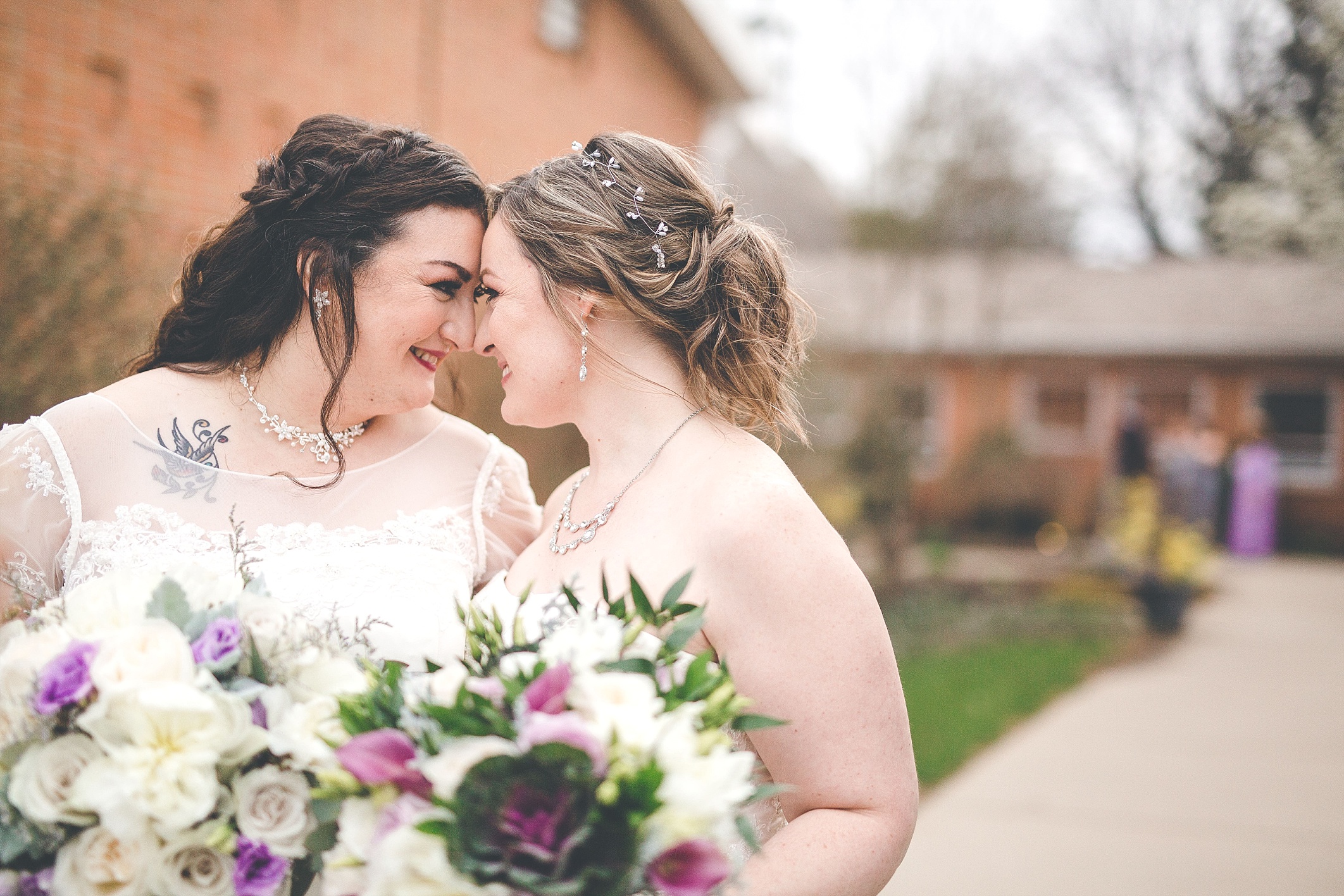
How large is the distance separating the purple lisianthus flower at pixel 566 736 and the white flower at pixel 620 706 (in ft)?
0.06

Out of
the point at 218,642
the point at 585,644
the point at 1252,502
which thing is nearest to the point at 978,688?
the point at 585,644

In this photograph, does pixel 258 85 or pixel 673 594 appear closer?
pixel 673 594

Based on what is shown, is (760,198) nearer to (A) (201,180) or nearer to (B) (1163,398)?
(A) (201,180)

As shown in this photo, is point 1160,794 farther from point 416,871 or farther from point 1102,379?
point 1102,379

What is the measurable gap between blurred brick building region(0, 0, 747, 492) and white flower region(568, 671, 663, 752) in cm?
217

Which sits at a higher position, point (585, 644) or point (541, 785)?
point (585, 644)

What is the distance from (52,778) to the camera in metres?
1.41

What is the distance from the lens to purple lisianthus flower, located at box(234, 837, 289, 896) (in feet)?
4.70

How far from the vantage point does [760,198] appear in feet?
47.2

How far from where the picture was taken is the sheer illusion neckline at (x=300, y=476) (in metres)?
2.50

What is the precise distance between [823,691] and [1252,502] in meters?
18.1

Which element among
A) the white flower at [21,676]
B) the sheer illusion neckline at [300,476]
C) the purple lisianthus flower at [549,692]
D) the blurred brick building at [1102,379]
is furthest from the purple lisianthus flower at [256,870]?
the blurred brick building at [1102,379]

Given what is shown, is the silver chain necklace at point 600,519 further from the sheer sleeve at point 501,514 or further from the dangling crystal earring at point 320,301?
the dangling crystal earring at point 320,301

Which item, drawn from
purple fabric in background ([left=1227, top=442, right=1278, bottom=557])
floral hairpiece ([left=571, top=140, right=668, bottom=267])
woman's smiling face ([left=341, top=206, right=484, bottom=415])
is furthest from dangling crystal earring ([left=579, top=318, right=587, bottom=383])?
purple fabric in background ([left=1227, top=442, right=1278, bottom=557])
